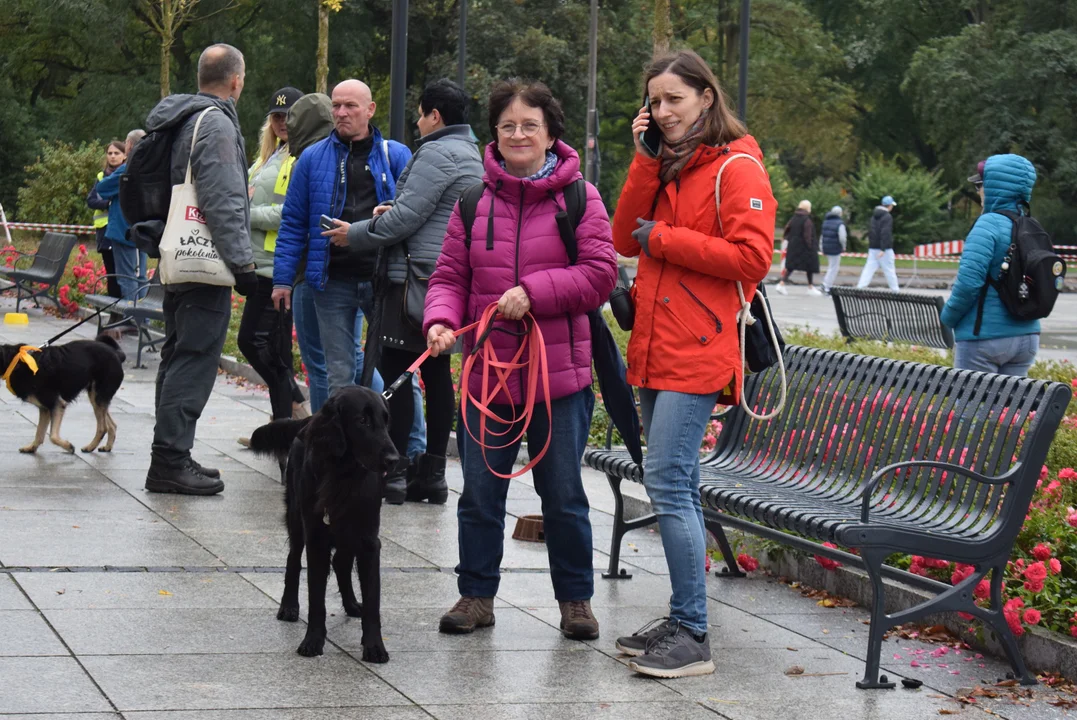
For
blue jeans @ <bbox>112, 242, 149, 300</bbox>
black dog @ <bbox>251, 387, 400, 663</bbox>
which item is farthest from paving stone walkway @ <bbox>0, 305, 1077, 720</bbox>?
blue jeans @ <bbox>112, 242, 149, 300</bbox>

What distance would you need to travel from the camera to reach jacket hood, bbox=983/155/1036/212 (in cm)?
818

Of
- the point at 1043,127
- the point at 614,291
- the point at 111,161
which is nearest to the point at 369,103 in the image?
the point at 614,291

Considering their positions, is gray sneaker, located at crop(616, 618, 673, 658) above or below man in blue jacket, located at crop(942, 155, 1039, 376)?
below

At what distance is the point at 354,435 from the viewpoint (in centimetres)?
498

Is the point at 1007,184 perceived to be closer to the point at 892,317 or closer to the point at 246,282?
the point at 246,282

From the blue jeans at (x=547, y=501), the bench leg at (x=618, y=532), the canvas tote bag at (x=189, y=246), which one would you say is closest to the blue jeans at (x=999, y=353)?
the bench leg at (x=618, y=532)

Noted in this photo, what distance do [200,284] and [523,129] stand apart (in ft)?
10.7

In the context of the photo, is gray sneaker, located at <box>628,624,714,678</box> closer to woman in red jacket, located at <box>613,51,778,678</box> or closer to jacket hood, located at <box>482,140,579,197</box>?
woman in red jacket, located at <box>613,51,778,678</box>

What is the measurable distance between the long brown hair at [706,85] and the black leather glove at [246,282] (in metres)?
3.37

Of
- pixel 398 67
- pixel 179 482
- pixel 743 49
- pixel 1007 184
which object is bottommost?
pixel 179 482

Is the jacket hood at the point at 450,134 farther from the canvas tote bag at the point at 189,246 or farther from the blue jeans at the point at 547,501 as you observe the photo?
the blue jeans at the point at 547,501

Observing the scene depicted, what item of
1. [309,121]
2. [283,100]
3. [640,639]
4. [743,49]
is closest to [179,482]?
[309,121]

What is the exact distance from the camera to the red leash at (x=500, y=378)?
521 cm

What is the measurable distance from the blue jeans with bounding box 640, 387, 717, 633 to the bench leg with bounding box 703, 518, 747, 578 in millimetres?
1473
